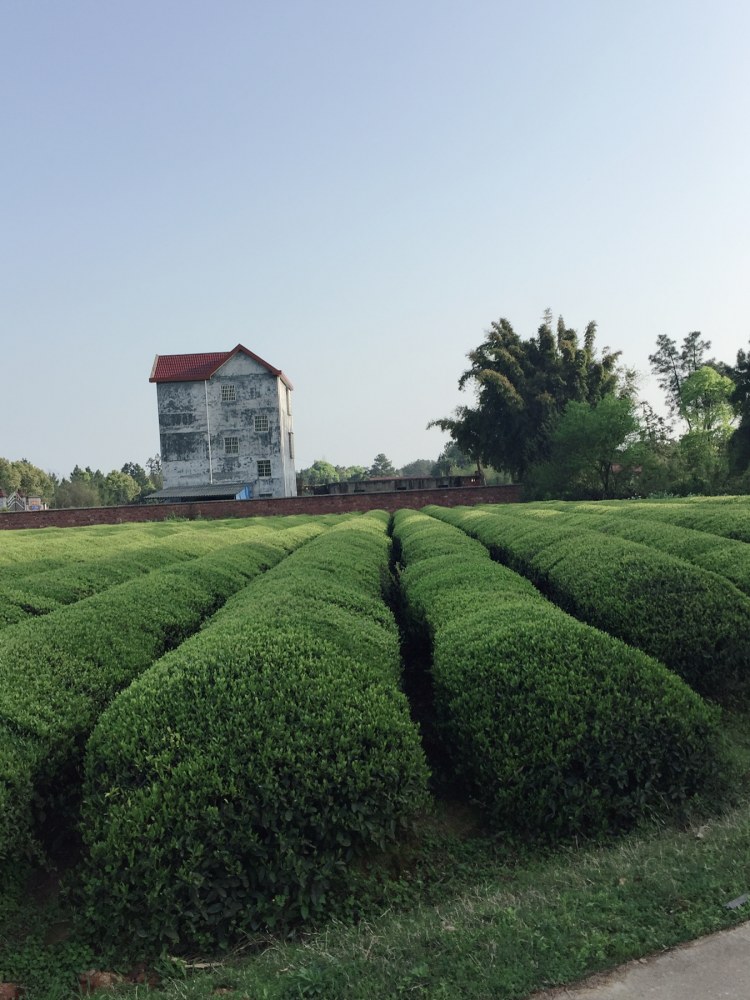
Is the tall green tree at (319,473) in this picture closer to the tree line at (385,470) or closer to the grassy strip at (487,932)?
the tree line at (385,470)

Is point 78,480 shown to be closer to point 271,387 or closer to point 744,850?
point 271,387

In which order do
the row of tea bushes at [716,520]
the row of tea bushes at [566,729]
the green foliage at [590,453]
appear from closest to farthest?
1. the row of tea bushes at [566,729]
2. the row of tea bushes at [716,520]
3. the green foliage at [590,453]

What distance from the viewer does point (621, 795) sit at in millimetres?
3971

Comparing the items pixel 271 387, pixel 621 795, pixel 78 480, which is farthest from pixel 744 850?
pixel 78 480

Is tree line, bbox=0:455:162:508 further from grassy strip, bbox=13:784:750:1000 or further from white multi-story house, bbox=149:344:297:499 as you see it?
grassy strip, bbox=13:784:750:1000

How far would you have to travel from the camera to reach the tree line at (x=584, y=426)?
3422cm

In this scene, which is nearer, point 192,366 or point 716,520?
point 716,520

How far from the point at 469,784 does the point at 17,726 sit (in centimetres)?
293

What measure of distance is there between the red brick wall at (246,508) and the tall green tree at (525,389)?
6.82 meters

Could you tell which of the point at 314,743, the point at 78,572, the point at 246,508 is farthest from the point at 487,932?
the point at 246,508

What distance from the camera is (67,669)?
16.4 ft

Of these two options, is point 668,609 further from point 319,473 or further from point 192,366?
point 319,473

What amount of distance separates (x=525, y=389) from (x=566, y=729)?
39083mm

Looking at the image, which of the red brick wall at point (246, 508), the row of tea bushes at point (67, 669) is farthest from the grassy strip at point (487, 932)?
the red brick wall at point (246, 508)
